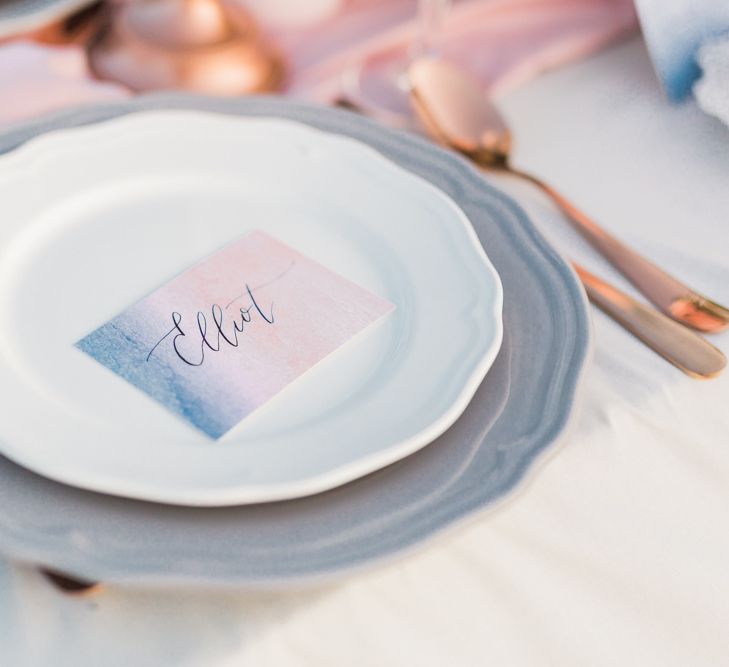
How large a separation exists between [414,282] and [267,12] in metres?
0.33

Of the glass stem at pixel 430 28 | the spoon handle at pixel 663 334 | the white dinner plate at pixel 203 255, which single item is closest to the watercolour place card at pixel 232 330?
the white dinner plate at pixel 203 255

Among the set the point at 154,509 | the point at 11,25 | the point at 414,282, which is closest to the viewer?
the point at 154,509

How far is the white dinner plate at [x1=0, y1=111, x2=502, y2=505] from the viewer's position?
30 centimetres

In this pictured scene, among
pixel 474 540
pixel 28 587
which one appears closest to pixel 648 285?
pixel 474 540

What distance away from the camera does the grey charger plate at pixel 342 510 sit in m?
0.27

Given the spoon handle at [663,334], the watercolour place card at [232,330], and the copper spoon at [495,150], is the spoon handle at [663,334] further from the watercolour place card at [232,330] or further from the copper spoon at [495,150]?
the watercolour place card at [232,330]

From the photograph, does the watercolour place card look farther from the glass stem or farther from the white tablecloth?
the glass stem

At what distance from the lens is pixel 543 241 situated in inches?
15.8

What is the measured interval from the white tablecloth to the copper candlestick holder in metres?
0.30

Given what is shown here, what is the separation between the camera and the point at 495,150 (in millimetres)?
528

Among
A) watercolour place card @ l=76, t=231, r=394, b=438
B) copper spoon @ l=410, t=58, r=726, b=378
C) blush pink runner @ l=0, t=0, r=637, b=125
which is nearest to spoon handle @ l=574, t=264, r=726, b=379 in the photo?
copper spoon @ l=410, t=58, r=726, b=378

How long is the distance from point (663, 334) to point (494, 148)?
0.58ft

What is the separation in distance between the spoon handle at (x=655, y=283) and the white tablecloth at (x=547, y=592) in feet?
0.05

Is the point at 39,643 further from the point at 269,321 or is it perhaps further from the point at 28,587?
the point at 269,321
